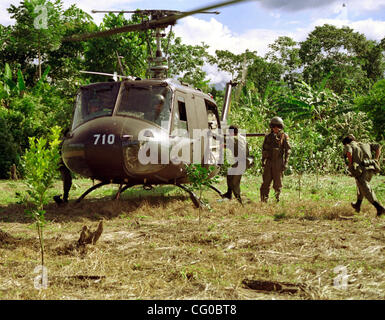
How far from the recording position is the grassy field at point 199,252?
4.30 m

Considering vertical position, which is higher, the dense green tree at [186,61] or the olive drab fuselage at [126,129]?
the dense green tree at [186,61]

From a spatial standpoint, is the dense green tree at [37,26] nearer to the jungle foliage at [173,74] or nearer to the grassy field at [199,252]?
the jungle foliage at [173,74]

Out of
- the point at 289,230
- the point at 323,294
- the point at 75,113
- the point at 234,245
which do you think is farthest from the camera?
the point at 75,113

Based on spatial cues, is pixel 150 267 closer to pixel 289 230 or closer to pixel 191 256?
pixel 191 256

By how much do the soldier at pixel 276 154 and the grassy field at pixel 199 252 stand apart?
0.68 meters

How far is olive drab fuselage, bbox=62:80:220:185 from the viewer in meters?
7.69

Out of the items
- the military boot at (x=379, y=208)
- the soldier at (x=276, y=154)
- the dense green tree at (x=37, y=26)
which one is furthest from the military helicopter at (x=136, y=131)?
the dense green tree at (x=37, y=26)

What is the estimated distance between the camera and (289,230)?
7.00 meters

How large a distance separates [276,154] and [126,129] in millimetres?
3760

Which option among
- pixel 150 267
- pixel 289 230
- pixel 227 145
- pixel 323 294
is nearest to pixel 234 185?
pixel 227 145

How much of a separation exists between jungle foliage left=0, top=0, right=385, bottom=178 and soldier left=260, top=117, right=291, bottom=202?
7.00 ft

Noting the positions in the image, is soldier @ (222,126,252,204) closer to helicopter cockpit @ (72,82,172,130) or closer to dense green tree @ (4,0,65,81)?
helicopter cockpit @ (72,82,172,130)
